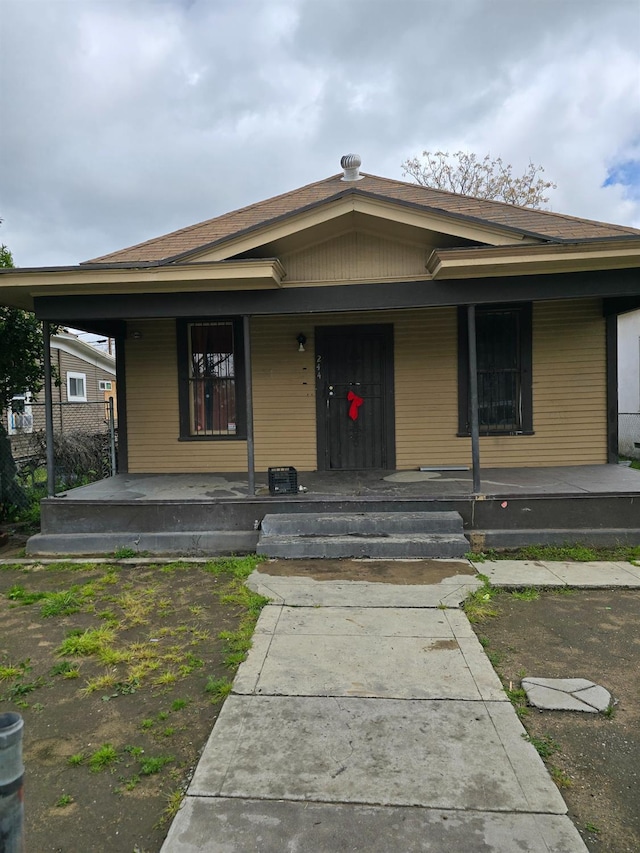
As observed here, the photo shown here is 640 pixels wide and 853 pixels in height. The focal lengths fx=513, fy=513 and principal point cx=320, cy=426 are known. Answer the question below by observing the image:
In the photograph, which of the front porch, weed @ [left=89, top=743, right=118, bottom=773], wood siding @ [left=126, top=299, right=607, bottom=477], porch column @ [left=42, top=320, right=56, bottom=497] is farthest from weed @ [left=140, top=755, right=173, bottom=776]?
wood siding @ [left=126, top=299, right=607, bottom=477]

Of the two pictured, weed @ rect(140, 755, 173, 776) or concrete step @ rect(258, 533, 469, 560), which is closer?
weed @ rect(140, 755, 173, 776)

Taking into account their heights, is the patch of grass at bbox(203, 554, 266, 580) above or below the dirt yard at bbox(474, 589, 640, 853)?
above

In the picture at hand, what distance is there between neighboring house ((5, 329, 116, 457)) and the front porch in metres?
8.63

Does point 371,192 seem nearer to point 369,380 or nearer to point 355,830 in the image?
point 369,380

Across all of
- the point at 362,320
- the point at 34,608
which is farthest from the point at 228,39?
the point at 34,608

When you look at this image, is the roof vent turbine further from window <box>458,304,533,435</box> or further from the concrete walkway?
the concrete walkway

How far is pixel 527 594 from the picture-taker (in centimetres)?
436

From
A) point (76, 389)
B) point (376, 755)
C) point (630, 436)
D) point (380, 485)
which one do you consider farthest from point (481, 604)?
point (76, 389)

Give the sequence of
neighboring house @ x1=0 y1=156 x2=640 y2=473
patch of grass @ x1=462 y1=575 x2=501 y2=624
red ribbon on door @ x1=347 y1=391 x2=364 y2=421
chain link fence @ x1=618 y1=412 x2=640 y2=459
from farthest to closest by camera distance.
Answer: chain link fence @ x1=618 y1=412 x2=640 y2=459 → red ribbon on door @ x1=347 y1=391 x2=364 y2=421 → neighboring house @ x1=0 y1=156 x2=640 y2=473 → patch of grass @ x1=462 y1=575 x2=501 y2=624

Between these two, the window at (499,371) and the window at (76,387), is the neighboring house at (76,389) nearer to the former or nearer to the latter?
the window at (76,387)

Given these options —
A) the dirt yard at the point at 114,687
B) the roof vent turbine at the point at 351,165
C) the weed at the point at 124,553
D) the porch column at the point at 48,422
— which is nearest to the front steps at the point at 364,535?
the dirt yard at the point at 114,687

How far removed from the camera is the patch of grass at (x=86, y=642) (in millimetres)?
3473

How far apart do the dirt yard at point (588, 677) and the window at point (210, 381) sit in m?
4.75

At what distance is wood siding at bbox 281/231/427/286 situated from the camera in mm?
6223
